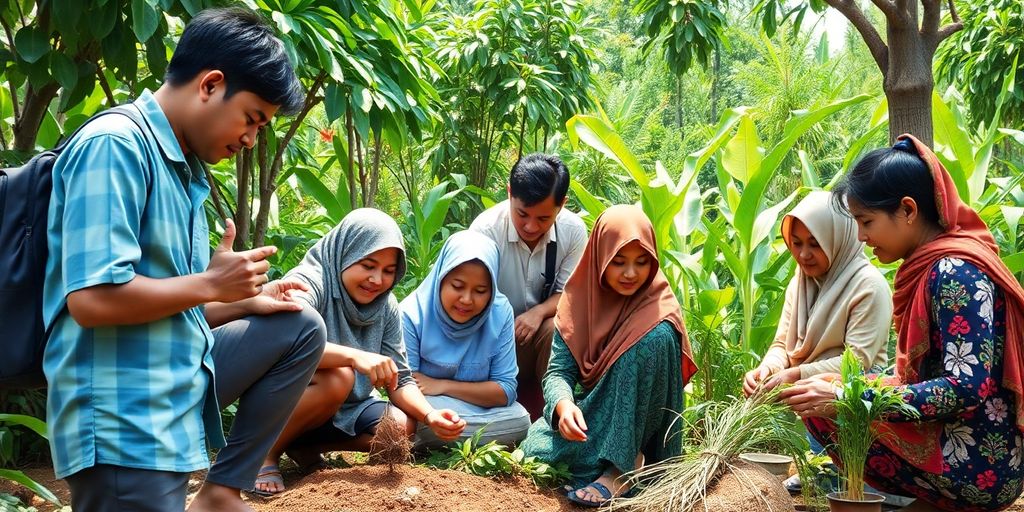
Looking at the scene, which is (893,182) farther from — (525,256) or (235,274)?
(525,256)

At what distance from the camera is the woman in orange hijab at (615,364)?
3.24 metres

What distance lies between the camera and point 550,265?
170 inches

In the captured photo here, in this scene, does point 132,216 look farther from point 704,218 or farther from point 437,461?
point 704,218

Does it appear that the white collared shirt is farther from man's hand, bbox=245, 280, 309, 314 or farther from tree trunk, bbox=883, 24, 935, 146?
man's hand, bbox=245, 280, 309, 314

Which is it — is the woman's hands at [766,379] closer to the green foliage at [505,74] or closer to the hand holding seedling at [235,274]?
the hand holding seedling at [235,274]

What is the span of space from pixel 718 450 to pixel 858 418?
38 centimetres

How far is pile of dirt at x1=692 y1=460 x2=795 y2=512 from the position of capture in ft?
8.36

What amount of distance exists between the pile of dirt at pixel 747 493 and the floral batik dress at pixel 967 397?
0.38 metres

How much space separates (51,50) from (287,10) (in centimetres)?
75

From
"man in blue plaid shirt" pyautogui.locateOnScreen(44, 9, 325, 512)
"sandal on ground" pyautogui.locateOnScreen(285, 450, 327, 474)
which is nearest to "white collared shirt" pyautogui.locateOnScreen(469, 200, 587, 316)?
"sandal on ground" pyautogui.locateOnScreen(285, 450, 327, 474)

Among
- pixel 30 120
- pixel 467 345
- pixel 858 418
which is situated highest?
pixel 30 120

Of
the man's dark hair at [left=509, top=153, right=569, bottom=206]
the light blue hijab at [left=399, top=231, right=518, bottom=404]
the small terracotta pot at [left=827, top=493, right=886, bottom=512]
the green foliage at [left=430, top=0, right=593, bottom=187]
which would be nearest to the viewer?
the small terracotta pot at [left=827, top=493, right=886, bottom=512]

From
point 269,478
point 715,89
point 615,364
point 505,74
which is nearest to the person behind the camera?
point 269,478

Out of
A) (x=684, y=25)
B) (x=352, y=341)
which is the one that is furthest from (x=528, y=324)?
(x=684, y=25)
